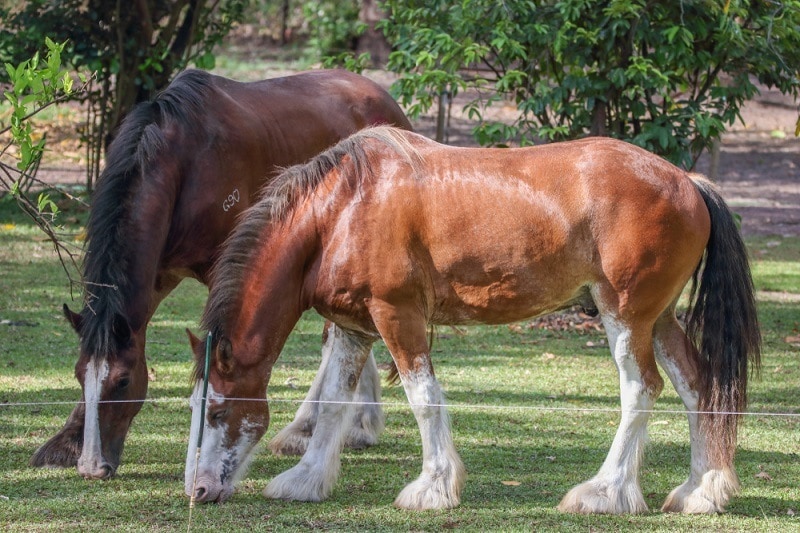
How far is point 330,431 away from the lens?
5746 mm

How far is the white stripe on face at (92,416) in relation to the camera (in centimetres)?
562

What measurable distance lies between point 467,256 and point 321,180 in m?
0.85

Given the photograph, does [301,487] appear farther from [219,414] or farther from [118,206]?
[118,206]

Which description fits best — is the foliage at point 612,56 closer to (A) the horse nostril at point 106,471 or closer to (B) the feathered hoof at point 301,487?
(B) the feathered hoof at point 301,487

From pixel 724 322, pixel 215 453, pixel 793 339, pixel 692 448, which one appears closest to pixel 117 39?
pixel 793 339

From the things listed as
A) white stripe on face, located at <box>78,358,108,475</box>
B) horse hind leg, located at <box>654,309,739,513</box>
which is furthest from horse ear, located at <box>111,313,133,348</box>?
horse hind leg, located at <box>654,309,739,513</box>

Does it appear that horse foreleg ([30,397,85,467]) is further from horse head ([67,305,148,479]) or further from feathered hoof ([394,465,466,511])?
feathered hoof ([394,465,466,511])

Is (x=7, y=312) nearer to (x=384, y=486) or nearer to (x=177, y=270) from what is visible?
(x=177, y=270)

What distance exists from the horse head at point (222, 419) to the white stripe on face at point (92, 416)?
0.61 m

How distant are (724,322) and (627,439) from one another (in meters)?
0.79

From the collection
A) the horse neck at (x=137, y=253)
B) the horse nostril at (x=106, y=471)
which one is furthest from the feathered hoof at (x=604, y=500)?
the horse neck at (x=137, y=253)

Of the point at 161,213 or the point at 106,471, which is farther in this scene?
the point at 161,213

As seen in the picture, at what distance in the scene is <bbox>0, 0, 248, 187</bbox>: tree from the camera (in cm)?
1461

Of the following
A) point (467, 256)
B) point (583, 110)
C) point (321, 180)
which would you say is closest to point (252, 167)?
point (321, 180)
